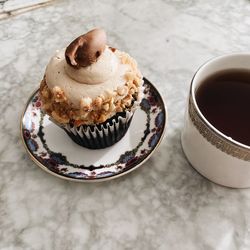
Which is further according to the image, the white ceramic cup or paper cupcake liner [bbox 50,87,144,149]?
paper cupcake liner [bbox 50,87,144,149]

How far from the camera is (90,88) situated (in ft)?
2.26

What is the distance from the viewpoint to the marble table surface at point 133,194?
685mm

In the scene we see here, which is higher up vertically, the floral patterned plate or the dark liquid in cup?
the dark liquid in cup

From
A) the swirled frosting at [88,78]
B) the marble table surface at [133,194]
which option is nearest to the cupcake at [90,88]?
the swirled frosting at [88,78]

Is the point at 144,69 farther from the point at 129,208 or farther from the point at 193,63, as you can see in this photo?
the point at 129,208

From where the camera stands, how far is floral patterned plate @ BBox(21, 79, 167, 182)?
74 centimetres

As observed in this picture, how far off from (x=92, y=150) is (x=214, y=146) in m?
0.29

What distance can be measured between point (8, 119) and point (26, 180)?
0.64 feet

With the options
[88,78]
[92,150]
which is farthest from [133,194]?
[88,78]

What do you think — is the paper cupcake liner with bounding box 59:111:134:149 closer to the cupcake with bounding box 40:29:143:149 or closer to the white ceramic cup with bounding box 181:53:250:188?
the cupcake with bounding box 40:29:143:149

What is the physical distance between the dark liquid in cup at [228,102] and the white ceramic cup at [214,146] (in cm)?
2

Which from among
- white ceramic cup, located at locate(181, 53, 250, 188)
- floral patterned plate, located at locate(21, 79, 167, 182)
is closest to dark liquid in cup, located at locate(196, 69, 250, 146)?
white ceramic cup, located at locate(181, 53, 250, 188)

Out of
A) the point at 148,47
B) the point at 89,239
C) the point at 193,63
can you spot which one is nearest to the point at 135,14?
the point at 148,47

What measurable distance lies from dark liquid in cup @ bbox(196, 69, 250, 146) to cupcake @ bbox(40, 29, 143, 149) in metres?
0.15
